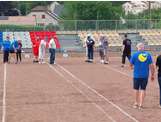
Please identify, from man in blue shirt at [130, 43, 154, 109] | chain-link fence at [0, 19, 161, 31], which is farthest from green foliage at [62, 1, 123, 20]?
man in blue shirt at [130, 43, 154, 109]

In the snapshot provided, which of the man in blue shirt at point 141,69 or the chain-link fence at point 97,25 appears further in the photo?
the chain-link fence at point 97,25

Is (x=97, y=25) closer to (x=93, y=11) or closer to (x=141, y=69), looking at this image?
(x=141, y=69)

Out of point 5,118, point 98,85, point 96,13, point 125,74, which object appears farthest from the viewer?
point 96,13

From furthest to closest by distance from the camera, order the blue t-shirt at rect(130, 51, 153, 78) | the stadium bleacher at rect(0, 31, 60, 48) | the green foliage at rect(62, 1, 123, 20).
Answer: the green foliage at rect(62, 1, 123, 20)
the stadium bleacher at rect(0, 31, 60, 48)
the blue t-shirt at rect(130, 51, 153, 78)

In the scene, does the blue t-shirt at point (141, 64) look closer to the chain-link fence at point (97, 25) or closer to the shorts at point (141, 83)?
the shorts at point (141, 83)

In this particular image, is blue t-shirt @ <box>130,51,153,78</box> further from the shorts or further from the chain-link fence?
the chain-link fence

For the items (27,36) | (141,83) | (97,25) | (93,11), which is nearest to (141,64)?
(141,83)

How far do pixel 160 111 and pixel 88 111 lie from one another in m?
1.87

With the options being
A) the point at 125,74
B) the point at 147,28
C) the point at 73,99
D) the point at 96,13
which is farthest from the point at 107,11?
the point at 73,99

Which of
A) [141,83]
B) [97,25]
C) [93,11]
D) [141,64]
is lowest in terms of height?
[141,83]

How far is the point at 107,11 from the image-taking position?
98688 millimetres

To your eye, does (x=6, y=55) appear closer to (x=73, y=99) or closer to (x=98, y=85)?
(x=98, y=85)

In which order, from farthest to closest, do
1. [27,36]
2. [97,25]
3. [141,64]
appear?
[97,25]
[27,36]
[141,64]

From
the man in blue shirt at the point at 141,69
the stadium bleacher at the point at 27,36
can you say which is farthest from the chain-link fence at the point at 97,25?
the man in blue shirt at the point at 141,69
